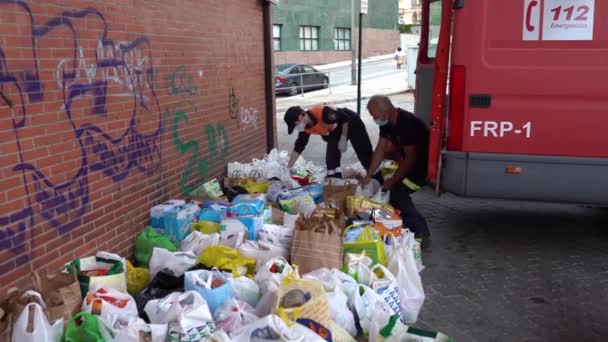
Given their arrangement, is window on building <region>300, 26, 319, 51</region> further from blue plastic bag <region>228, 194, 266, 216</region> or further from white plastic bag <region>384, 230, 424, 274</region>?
white plastic bag <region>384, 230, 424, 274</region>

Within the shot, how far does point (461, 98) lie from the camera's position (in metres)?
4.98

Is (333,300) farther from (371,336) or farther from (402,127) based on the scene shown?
(402,127)

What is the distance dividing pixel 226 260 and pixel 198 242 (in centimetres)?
66

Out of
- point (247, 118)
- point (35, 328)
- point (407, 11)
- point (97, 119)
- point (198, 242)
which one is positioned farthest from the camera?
point (407, 11)

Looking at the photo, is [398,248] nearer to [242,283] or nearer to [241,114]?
[242,283]

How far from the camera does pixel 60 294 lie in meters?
3.31

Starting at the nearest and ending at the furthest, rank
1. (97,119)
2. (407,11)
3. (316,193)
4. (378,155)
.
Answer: (97,119) < (378,155) < (316,193) < (407,11)

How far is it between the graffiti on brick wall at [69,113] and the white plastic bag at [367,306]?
205cm

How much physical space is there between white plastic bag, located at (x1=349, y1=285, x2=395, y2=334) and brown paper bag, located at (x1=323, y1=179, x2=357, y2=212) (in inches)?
83.4

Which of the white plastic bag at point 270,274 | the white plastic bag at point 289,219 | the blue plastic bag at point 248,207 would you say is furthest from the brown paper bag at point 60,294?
the white plastic bag at point 289,219

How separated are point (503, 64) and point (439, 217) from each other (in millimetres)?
2377

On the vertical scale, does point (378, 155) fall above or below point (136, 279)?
above

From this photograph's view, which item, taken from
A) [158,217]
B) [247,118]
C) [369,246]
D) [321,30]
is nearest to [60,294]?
[158,217]

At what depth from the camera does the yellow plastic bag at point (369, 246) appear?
4449 mm
